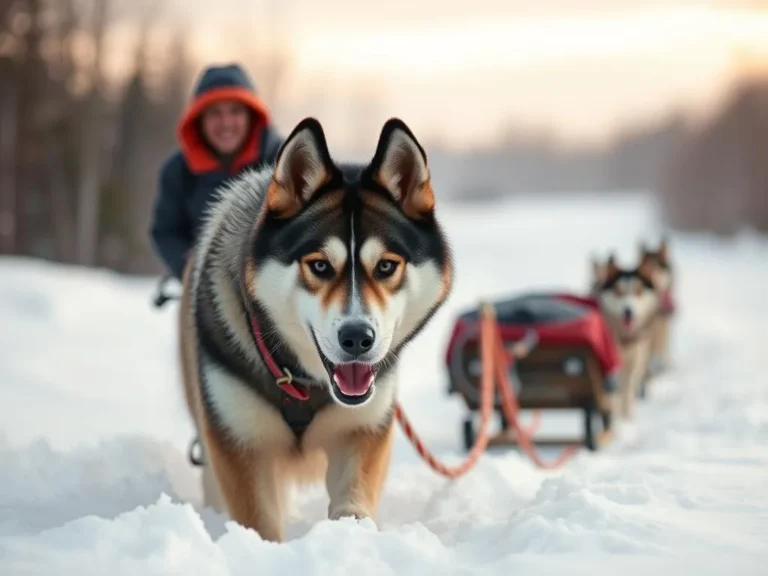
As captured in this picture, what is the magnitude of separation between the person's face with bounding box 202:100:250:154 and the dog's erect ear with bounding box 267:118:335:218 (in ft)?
5.16

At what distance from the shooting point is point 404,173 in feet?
9.45

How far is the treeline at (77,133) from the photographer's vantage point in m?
18.8

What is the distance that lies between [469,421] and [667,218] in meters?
35.9

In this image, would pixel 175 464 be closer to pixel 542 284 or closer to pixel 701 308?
pixel 701 308

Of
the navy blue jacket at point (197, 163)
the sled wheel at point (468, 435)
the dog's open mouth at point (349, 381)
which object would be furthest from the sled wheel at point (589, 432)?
the dog's open mouth at point (349, 381)

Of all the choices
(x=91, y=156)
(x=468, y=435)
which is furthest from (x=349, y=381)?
(x=91, y=156)

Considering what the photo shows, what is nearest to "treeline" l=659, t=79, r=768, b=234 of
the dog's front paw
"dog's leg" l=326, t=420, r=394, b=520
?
"dog's leg" l=326, t=420, r=394, b=520

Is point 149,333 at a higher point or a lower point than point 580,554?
lower

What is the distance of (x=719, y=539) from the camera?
2451 mm

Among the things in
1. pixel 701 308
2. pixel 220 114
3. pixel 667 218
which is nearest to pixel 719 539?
pixel 220 114

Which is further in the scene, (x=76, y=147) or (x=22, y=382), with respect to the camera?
(x=76, y=147)

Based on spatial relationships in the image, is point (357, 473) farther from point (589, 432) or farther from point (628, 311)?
point (628, 311)

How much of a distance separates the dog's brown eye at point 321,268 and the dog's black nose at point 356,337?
0.65 feet

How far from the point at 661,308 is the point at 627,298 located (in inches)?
59.1
